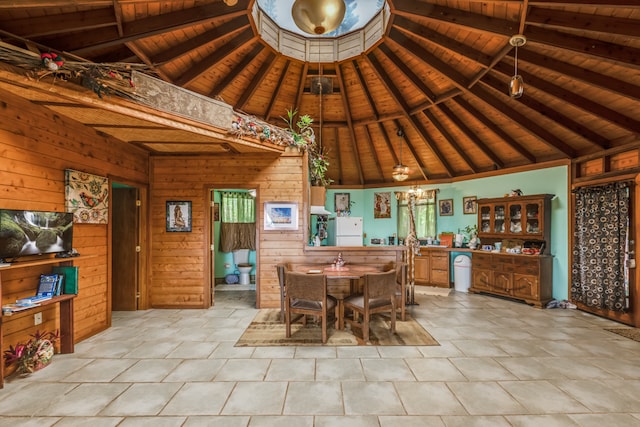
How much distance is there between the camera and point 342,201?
29.0 feet

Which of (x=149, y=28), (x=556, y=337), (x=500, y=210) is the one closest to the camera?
(x=149, y=28)

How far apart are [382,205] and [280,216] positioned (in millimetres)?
4198

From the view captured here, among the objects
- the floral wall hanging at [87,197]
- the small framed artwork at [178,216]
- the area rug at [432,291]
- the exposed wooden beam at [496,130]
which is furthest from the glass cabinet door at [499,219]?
the floral wall hanging at [87,197]

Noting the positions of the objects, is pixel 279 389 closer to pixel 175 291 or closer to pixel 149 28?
pixel 175 291

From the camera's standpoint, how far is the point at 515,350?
3.49 meters

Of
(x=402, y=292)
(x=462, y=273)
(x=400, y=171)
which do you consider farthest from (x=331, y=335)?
(x=462, y=273)

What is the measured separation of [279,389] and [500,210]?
5714 mm

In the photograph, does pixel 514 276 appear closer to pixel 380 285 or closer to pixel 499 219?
pixel 499 219

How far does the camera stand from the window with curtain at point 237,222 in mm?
7504

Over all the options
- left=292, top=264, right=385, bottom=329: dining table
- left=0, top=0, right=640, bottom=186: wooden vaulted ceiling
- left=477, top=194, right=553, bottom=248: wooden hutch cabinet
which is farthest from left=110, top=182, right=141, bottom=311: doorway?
left=477, top=194, right=553, bottom=248: wooden hutch cabinet

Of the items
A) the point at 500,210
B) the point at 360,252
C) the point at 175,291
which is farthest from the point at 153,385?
the point at 500,210

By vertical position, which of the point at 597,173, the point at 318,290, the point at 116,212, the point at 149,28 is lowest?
the point at 318,290

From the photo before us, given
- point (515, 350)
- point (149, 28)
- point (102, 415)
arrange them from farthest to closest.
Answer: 1. point (515, 350)
2. point (149, 28)
3. point (102, 415)

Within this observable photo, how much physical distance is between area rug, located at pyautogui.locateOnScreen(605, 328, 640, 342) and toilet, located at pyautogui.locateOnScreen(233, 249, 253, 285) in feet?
22.0
